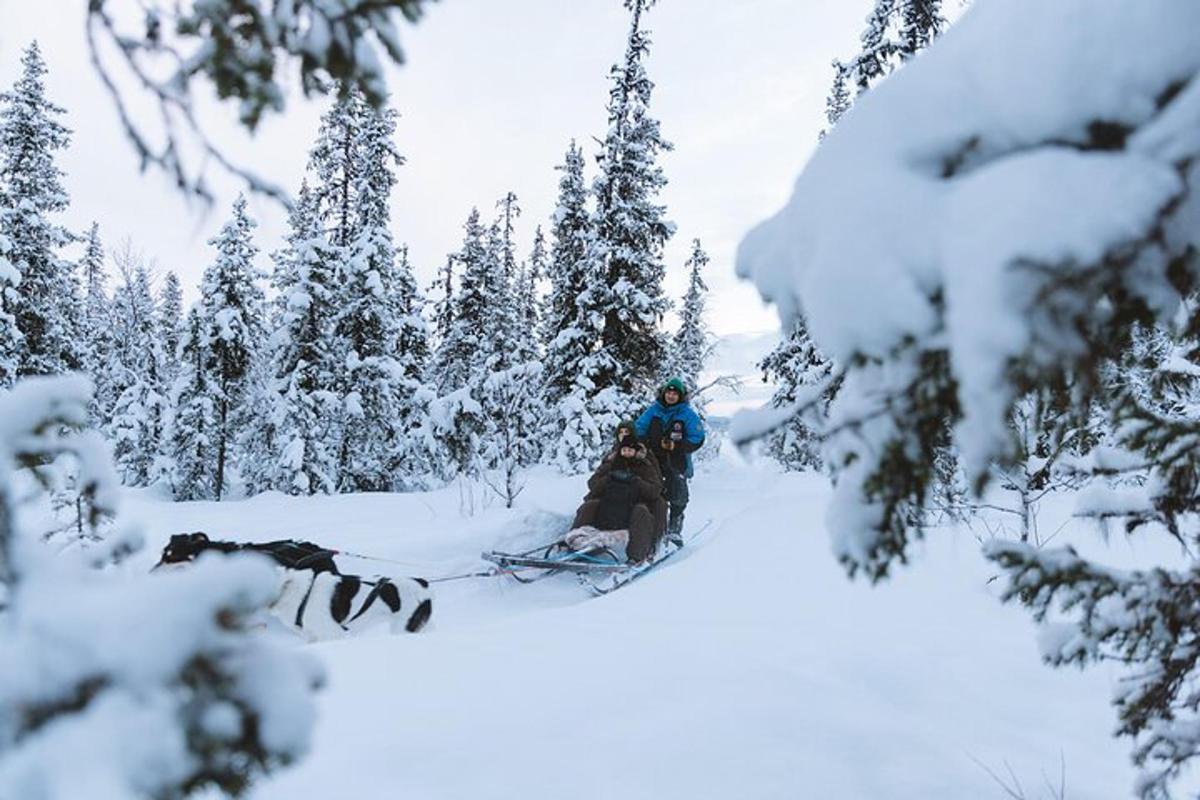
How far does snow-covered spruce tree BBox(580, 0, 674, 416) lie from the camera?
18.5m

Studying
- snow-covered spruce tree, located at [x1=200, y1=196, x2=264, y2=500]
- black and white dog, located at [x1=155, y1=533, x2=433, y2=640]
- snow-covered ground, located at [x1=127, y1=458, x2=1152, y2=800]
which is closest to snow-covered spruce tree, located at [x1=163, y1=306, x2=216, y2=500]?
snow-covered spruce tree, located at [x1=200, y1=196, x2=264, y2=500]

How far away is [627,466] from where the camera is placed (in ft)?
28.5

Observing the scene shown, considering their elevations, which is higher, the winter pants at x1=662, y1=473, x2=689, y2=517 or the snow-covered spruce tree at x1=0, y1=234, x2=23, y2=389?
the snow-covered spruce tree at x1=0, y1=234, x2=23, y2=389

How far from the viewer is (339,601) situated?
5070 millimetres

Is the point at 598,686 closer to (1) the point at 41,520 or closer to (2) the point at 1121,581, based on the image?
(2) the point at 1121,581

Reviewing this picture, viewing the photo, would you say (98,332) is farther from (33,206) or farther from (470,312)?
(470,312)

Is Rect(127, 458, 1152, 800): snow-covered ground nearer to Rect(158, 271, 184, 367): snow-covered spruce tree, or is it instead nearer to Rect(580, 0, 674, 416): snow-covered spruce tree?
Rect(580, 0, 674, 416): snow-covered spruce tree

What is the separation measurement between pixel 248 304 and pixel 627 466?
→ 19629 millimetres

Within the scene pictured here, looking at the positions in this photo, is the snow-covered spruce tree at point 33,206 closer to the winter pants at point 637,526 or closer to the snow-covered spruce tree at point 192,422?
the snow-covered spruce tree at point 192,422

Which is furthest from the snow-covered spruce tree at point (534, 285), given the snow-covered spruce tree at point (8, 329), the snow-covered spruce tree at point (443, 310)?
the snow-covered spruce tree at point (8, 329)

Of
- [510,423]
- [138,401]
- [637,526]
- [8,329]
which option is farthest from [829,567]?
[138,401]

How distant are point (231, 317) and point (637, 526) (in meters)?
19.8

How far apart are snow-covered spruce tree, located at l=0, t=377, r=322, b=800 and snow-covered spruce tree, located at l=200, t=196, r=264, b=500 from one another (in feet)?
79.1

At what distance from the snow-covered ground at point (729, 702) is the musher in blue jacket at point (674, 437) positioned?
3767mm
